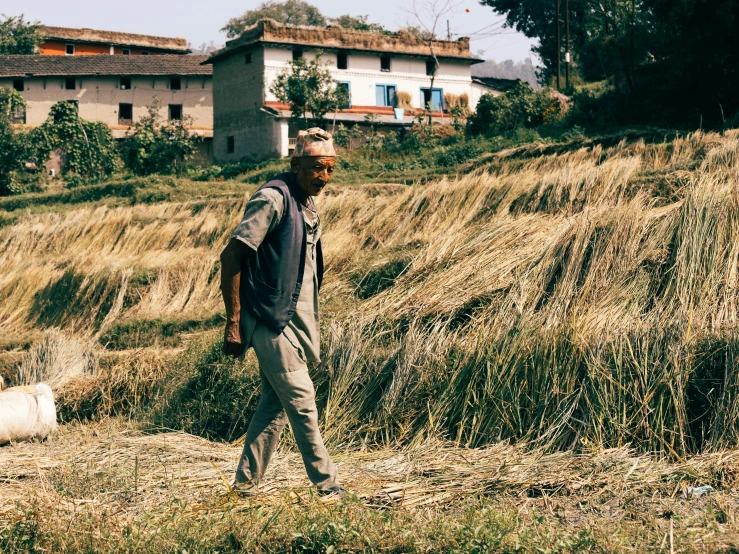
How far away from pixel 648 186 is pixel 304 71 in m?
24.6

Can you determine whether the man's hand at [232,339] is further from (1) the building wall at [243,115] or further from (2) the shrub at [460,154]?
(1) the building wall at [243,115]

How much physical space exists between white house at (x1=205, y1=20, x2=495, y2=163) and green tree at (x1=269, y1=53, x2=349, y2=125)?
137cm

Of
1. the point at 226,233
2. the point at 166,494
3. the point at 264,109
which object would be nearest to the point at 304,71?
the point at 264,109

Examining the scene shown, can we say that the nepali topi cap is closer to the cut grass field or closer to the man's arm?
the man's arm

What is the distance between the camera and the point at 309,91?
103 feet

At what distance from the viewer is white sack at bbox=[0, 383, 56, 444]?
22.0 feet

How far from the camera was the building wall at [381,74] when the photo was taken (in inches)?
1396

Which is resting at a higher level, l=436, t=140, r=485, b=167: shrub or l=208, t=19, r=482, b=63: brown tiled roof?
l=208, t=19, r=482, b=63: brown tiled roof

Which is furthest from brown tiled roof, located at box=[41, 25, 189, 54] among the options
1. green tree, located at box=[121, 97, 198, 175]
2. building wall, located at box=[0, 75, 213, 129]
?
green tree, located at box=[121, 97, 198, 175]

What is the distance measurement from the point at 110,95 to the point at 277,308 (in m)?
42.2

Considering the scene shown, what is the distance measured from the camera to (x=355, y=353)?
22.3 ft

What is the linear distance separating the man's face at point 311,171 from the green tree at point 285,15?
213 feet

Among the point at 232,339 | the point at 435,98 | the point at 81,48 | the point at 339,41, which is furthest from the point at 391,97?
the point at 232,339

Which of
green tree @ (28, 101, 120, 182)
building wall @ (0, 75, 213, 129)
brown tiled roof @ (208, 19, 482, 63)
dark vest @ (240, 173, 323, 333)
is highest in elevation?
brown tiled roof @ (208, 19, 482, 63)
